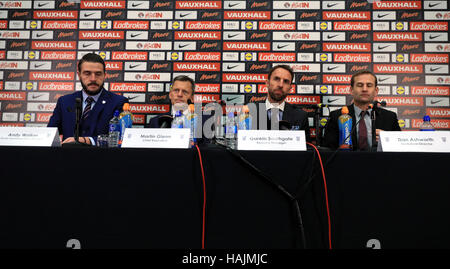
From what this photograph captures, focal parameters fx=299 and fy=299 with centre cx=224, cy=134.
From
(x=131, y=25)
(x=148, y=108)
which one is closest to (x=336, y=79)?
(x=148, y=108)

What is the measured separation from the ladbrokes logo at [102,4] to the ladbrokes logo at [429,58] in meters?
3.27

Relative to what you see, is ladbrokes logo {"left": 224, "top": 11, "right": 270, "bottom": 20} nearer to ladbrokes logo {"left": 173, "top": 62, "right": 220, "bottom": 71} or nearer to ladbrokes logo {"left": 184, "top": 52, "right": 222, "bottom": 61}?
ladbrokes logo {"left": 184, "top": 52, "right": 222, "bottom": 61}

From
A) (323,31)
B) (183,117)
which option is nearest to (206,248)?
(183,117)

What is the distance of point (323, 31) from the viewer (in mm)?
3295

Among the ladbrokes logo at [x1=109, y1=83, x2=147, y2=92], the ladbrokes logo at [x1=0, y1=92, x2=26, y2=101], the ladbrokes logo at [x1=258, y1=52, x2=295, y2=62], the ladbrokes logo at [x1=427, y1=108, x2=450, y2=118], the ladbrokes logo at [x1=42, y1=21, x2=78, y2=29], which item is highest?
the ladbrokes logo at [x1=42, y1=21, x2=78, y2=29]

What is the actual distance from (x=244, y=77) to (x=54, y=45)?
2.18 meters

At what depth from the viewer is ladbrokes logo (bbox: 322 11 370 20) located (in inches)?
130

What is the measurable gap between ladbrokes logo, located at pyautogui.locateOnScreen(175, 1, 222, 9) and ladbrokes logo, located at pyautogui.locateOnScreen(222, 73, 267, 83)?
790 mm

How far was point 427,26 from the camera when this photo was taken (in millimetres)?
3258

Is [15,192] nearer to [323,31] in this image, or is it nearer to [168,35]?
[168,35]

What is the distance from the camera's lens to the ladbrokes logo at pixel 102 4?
3398mm

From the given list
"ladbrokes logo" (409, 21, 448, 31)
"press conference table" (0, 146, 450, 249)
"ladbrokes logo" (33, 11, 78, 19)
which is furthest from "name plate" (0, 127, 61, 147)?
"ladbrokes logo" (409, 21, 448, 31)

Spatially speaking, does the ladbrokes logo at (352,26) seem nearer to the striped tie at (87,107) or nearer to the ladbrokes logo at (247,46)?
the ladbrokes logo at (247,46)

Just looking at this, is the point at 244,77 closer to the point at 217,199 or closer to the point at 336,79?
the point at 336,79
